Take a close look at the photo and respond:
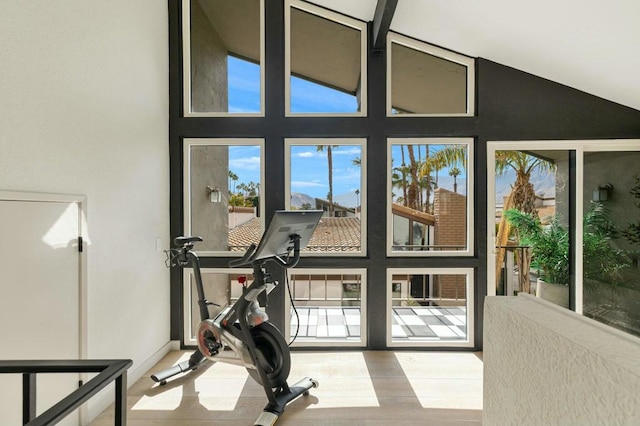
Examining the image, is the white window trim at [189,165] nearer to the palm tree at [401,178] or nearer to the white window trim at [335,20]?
the white window trim at [335,20]

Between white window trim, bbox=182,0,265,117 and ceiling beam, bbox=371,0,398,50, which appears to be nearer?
ceiling beam, bbox=371,0,398,50

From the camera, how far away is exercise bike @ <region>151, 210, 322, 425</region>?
220cm

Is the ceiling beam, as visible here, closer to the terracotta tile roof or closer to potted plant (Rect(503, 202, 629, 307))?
the terracotta tile roof

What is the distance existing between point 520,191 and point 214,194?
10.6ft

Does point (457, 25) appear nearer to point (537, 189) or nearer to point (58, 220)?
point (537, 189)

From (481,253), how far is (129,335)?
334cm

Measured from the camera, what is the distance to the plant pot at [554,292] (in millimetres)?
3354

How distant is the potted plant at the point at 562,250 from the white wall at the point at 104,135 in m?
3.57

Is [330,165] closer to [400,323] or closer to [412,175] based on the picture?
[412,175]

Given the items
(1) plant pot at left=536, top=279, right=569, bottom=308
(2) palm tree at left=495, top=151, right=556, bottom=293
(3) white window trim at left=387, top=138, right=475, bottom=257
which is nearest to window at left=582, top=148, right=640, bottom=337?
A: (1) plant pot at left=536, top=279, right=569, bottom=308

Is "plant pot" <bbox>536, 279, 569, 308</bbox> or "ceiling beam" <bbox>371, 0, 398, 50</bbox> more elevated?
"ceiling beam" <bbox>371, 0, 398, 50</bbox>

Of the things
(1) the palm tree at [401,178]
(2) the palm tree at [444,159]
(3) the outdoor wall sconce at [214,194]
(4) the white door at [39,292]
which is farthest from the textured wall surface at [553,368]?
(3) the outdoor wall sconce at [214,194]

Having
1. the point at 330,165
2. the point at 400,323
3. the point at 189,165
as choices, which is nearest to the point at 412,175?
the point at 330,165

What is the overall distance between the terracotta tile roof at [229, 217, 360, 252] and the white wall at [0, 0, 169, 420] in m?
0.72
